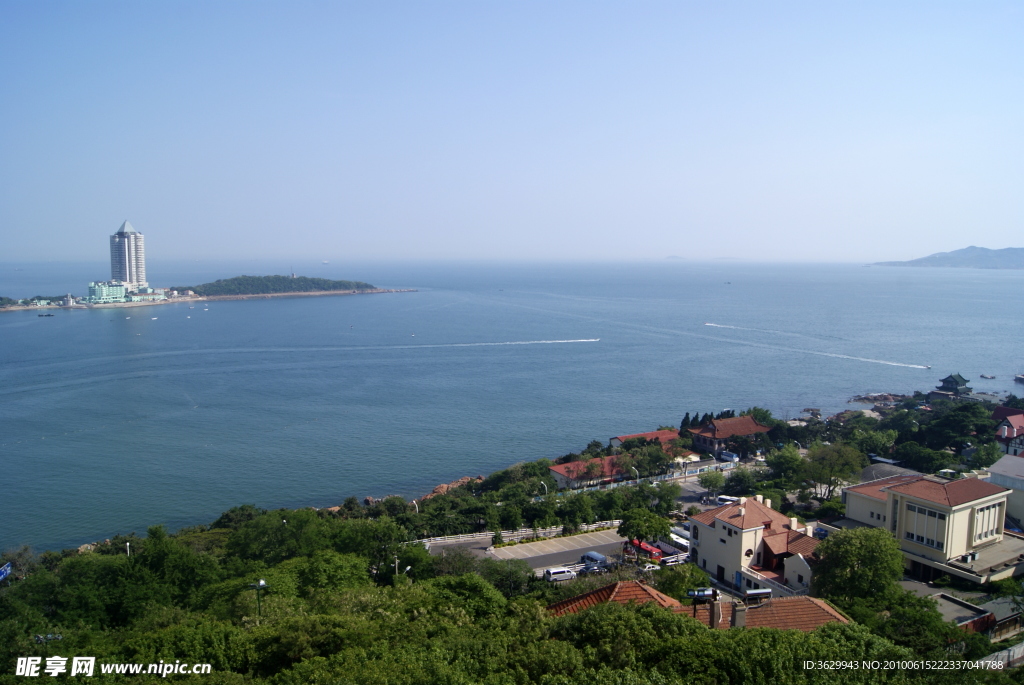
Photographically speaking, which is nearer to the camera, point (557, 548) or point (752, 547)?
point (752, 547)

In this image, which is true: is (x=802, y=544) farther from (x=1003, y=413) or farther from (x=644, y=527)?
(x=1003, y=413)

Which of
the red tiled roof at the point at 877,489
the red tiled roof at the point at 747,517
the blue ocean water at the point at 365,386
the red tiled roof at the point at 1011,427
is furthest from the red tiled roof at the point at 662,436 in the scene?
the red tiled roof at the point at 747,517

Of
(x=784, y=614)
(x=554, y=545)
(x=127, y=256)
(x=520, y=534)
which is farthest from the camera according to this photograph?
(x=127, y=256)

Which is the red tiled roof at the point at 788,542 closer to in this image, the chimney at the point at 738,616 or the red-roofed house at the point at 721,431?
the chimney at the point at 738,616

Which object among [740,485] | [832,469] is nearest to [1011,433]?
[832,469]

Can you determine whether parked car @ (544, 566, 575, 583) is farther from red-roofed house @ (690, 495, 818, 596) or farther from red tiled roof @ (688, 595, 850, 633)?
red tiled roof @ (688, 595, 850, 633)

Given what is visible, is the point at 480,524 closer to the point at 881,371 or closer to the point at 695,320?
the point at 881,371
